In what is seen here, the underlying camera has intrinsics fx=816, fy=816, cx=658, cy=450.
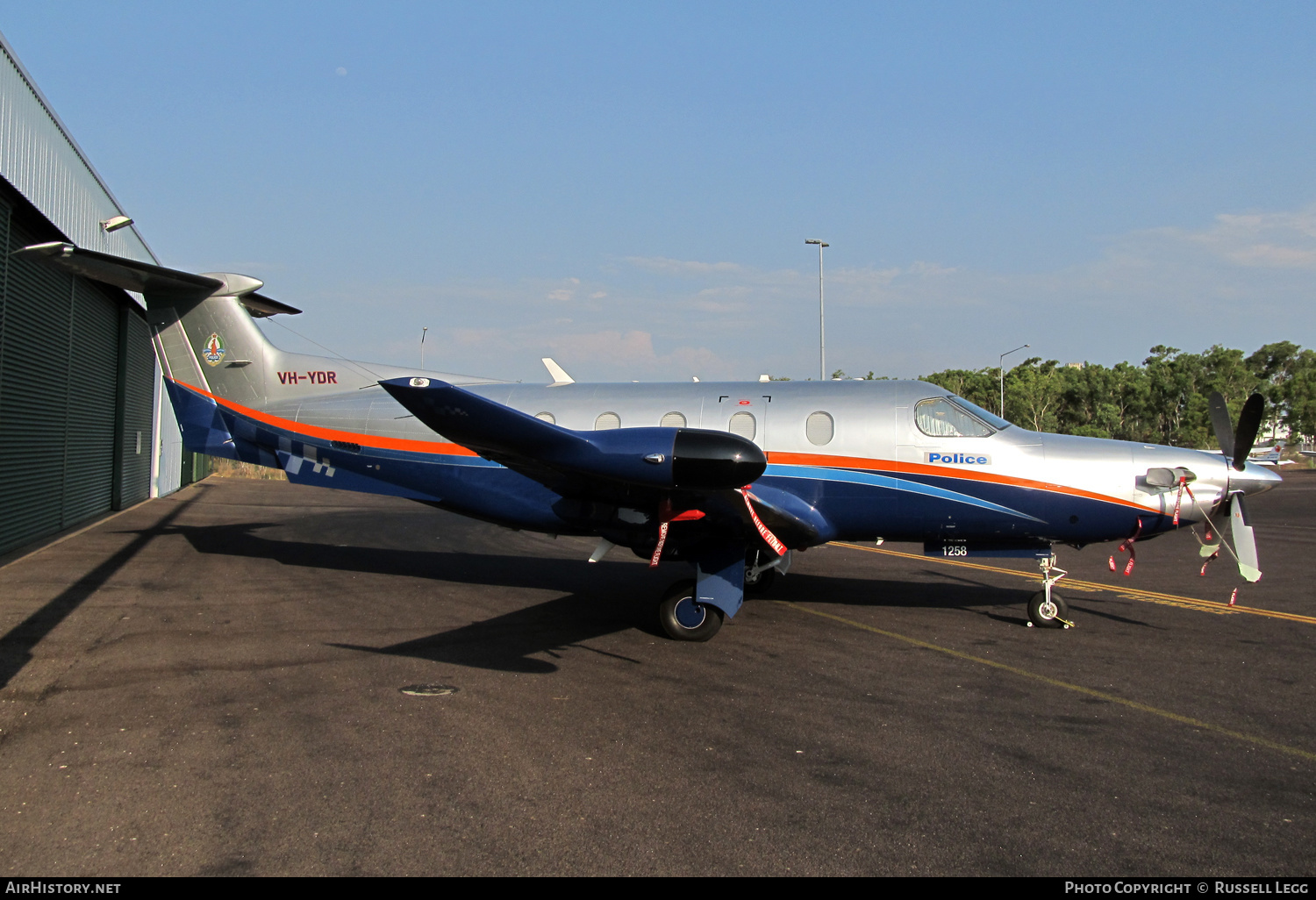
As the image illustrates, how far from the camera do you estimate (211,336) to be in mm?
13672

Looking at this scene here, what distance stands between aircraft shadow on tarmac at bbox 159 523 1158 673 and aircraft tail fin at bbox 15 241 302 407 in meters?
3.31

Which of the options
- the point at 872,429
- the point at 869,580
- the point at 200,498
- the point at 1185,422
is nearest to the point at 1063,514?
the point at 872,429

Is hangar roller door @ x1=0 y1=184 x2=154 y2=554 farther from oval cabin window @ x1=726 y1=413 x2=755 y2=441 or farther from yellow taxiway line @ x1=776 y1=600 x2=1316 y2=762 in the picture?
yellow taxiway line @ x1=776 y1=600 x2=1316 y2=762

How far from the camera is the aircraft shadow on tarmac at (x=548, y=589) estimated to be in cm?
898

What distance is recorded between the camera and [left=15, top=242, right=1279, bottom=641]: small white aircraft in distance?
793 centimetres

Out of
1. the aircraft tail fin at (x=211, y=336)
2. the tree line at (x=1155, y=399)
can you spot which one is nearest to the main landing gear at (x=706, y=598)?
the aircraft tail fin at (x=211, y=336)

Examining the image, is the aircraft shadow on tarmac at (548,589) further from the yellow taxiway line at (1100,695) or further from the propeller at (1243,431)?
the propeller at (1243,431)

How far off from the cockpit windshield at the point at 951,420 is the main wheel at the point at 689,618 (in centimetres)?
365

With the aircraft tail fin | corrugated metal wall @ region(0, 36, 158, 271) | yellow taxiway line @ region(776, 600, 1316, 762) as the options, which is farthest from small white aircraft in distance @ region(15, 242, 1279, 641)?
corrugated metal wall @ region(0, 36, 158, 271)

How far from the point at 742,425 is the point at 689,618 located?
2.70 meters

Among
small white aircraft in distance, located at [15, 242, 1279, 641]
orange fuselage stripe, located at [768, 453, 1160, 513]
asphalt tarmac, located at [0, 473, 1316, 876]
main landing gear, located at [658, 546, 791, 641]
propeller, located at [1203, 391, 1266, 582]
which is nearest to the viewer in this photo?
asphalt tarmac, located at [0, 473, 1316, 876]

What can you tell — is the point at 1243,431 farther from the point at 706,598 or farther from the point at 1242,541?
the point at 706,598

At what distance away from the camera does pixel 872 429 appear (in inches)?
414
